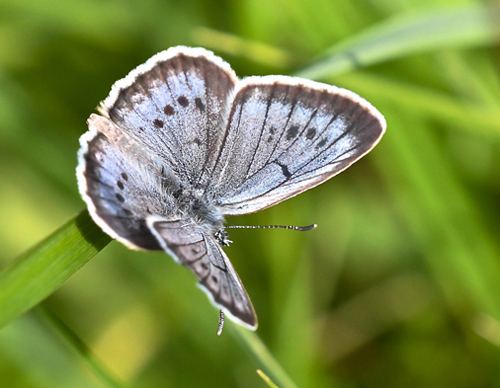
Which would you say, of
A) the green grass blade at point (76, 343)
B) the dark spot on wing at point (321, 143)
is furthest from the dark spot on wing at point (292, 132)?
the green grass blade at point (76, 343)

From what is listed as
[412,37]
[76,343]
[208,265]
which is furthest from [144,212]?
[412,37]

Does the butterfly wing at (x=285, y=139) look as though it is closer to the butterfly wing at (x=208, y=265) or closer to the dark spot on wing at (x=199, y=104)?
the dark spot on wing at (x=199, y=104)

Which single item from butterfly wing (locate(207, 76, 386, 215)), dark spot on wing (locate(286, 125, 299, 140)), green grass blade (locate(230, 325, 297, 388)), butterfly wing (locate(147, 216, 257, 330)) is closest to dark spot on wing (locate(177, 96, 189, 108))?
butterfly wing (locate(207, 76, 386, 215))

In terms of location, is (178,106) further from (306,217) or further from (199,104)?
(306,217)

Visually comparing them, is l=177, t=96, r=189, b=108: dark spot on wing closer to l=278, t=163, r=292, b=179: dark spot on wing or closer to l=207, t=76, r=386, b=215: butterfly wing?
l=207, t=76, r=386, b=215: butterfly wing

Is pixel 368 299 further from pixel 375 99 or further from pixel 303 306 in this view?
pixel 375 99

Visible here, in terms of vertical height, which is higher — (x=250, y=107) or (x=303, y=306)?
(x=250, y=107)

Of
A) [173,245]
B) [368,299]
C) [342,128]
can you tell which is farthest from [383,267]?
[173,245]
